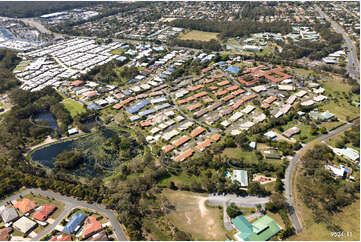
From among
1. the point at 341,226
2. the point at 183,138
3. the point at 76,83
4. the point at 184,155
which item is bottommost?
the point at 341,226

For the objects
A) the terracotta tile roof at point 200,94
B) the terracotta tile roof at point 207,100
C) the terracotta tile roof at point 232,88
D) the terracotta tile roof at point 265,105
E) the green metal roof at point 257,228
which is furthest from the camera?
the terracotta tile roof at point 232,88

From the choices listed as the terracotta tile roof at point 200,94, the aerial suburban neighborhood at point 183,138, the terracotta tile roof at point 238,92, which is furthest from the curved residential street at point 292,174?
the terracotta tile roof at point 200,94

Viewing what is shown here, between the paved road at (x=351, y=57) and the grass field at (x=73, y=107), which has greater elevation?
the paved road at (x=351, y=57)

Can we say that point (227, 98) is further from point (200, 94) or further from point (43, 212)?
point (43, 212)

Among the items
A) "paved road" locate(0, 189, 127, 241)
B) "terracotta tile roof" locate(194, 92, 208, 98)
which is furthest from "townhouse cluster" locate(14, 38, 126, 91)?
"paved road" locate(0, 189, 127, 241)

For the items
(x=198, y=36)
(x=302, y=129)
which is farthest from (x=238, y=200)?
(x=198, y=36)

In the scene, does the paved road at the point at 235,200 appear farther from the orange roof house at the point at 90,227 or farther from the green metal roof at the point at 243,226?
the orange roof house at the point at 90,227

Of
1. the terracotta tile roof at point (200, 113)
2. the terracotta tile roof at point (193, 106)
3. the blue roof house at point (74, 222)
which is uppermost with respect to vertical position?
the terracotta tile roof at point (193, 106)
